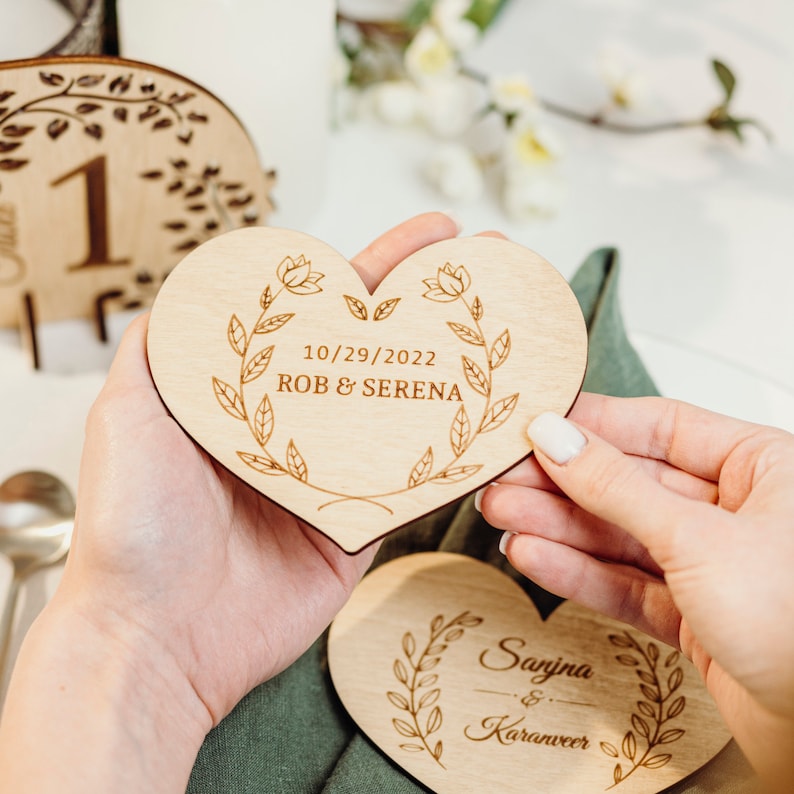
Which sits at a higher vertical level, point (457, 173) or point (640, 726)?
point (457, 173)

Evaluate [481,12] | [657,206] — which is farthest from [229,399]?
[481,12]

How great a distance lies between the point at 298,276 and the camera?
857mm

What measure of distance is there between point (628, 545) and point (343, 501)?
12.3 inches

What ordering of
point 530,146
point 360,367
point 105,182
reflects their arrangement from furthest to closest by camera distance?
point 530,146
point 105,182
point 360,367

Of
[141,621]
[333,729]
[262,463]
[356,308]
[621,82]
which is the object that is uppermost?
[621,82]

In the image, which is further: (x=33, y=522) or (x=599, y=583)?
(x=33, y=522)

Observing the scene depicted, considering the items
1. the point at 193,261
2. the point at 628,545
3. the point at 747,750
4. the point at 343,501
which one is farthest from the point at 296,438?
the point at 747,750

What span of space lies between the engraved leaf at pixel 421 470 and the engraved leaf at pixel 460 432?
2 centimetres

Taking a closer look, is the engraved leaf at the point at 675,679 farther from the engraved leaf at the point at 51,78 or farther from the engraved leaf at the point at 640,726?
the engraved leaf at the point at 51,78

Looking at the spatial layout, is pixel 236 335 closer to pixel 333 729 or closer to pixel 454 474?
pixel 454 474

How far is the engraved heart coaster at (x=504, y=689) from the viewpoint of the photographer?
0.85m

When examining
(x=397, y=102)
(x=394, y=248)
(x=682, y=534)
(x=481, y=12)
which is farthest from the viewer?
(x=481, y=12)

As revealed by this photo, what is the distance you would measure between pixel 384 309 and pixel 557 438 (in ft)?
0.66

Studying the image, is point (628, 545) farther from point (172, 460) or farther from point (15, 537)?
point (15, 537)
